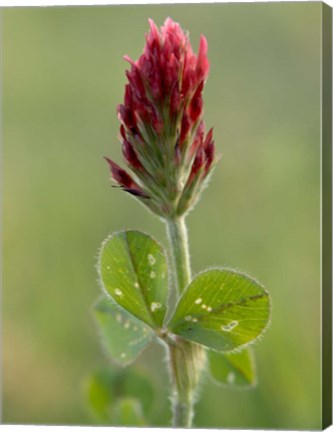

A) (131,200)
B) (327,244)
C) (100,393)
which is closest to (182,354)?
(327,244)

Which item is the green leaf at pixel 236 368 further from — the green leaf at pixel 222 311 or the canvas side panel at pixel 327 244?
the green leaf at pixel 222 311

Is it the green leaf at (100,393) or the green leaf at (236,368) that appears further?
the green leaf at (100,393)

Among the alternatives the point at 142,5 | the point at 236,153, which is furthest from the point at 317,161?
the point at 142,5

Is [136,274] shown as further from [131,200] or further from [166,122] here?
[131,200]

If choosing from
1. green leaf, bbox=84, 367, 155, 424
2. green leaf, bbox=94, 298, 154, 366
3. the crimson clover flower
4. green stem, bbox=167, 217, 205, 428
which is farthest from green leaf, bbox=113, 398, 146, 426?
the crimson clover flower

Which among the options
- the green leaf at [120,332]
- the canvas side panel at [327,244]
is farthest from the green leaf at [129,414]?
the canvas side panel at [327,244]

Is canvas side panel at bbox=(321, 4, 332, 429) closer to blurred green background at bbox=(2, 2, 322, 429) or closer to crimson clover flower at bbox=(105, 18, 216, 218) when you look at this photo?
blurred green background at bbox=(2, 2, 322, 429)

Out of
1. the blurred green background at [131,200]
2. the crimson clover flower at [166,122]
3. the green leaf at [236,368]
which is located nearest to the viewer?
the crimson clover flower at [166,122]
